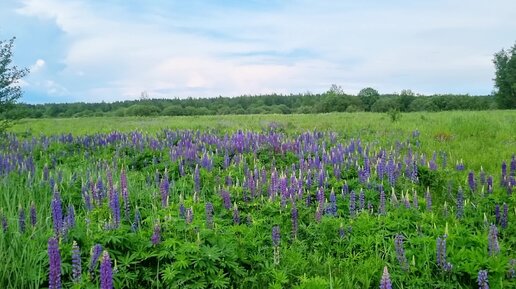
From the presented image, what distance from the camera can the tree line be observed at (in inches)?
2968

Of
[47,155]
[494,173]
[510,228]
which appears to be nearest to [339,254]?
[510,228]

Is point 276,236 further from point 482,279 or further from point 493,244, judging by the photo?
point 493,244

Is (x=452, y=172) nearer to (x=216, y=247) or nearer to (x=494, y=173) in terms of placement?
(x=494, y=173)

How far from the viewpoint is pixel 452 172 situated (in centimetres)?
818

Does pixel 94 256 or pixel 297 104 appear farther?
pixel 297 104

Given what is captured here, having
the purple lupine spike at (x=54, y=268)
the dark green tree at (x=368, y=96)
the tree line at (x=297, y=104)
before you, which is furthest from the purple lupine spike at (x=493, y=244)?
the dark green tree at (x=368, y=96)

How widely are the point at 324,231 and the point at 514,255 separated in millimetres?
1934

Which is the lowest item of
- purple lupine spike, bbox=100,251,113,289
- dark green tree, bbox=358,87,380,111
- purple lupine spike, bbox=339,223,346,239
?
purple lupine spike, bbox=339,223,346,239

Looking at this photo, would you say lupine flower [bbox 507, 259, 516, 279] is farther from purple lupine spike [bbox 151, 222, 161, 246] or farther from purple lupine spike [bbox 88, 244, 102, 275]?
purple lupine spike [bbox 88, 244, 102, 275]

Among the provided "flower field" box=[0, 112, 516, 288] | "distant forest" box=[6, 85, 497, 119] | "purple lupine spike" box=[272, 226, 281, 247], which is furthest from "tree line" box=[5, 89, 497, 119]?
"purple lupine spike" box=[272, 226, 281, 247]

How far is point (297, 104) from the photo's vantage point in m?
134

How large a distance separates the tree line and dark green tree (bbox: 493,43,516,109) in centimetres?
210

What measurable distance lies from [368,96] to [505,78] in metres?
32.5

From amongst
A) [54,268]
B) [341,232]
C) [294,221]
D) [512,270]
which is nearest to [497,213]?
[512,270]
